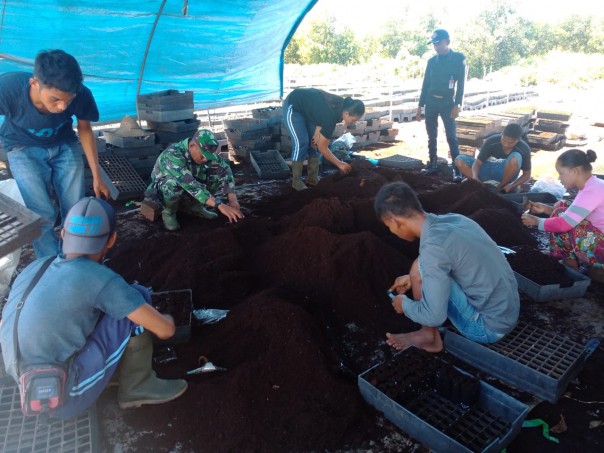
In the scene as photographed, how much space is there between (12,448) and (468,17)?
148ft

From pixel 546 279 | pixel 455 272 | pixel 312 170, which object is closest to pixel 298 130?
pixel 312 170

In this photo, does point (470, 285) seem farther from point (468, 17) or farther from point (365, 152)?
point (468, 17)

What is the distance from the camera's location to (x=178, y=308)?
9.73 ft

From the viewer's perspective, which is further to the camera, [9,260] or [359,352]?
[9,260]

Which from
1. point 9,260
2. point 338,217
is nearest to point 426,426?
point 338,217

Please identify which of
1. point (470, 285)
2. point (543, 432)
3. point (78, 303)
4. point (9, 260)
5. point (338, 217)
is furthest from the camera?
point (338, 217)

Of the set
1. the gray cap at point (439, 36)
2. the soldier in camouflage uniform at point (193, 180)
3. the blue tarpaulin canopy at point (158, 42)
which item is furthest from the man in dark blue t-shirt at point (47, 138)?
the gray cap at point (439, 36)

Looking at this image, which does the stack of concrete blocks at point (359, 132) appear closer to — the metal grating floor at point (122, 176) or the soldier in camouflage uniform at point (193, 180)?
the metal grating floor at point (122, 176)

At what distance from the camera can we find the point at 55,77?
243cm

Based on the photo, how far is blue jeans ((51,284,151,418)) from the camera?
1828 mm

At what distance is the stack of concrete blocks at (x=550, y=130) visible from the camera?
846 cm

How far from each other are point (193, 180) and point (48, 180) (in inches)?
50.1

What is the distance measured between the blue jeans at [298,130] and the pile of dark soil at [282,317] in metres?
0.82

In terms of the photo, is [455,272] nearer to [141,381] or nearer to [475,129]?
[141,381]
